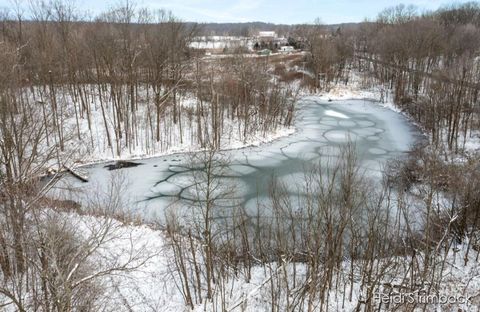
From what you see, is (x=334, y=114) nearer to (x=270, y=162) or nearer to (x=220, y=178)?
(x=270, y=162)

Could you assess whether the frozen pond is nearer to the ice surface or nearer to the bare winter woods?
the ice surface

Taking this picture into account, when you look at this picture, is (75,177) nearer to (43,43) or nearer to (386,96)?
(43,43)

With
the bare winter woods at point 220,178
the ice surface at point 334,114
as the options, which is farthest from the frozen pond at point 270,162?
the bare winter woods at point 220,178

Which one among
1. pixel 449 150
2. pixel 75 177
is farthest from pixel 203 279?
pixel 449 150

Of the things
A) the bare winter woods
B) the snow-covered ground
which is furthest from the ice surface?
the snow-covered ground

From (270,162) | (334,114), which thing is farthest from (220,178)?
(334,114)
